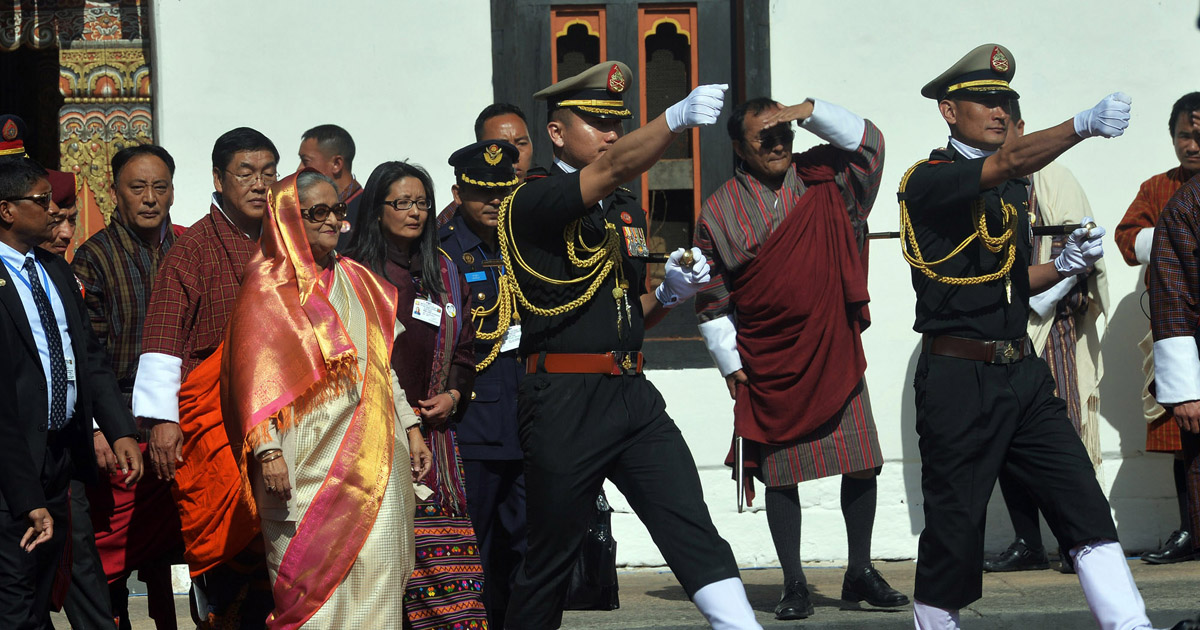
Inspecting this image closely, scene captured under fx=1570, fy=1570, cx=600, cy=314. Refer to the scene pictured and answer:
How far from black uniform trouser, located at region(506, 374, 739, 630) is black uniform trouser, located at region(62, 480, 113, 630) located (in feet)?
5.19

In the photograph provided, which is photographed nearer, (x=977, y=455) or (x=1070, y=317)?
(x=977, y=455)

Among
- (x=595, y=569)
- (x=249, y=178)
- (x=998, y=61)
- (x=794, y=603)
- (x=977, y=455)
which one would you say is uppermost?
(x=998, y=61)

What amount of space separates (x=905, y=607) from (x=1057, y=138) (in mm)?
2504

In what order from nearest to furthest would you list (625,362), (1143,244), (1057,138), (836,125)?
(1057,138) < (625,362) < (836,125) < (1143,244)

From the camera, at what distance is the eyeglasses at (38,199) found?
5.28 meters

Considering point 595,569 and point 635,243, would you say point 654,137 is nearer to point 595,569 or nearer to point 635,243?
point 635,243

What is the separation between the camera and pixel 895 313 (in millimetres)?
8023

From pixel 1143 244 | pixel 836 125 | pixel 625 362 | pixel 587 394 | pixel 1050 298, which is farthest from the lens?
pixel 1143 244

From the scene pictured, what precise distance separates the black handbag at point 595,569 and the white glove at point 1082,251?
2.15 metres

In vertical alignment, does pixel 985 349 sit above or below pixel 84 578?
above

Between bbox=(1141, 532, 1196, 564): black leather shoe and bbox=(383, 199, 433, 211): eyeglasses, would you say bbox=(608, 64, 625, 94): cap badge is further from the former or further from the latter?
bbox=(1141, 532, 1196, 564): black leather shoe

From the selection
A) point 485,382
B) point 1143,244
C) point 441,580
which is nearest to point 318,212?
point 485,382

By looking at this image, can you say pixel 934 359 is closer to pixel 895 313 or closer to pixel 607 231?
pixel 607 231

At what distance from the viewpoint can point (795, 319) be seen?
22.2 ft
